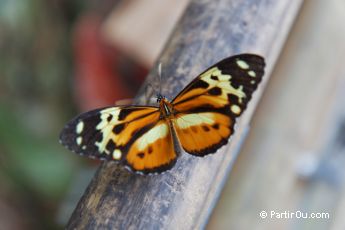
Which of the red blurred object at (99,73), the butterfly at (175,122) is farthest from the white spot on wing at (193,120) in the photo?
the red blurred object at (99,73)

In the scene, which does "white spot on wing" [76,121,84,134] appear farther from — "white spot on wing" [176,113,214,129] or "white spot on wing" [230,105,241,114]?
"white spot on wing" [230,105,241,114]

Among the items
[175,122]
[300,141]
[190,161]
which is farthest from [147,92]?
[300,141]

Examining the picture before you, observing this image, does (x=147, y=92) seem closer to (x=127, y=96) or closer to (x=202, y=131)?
(x=202, y=131)

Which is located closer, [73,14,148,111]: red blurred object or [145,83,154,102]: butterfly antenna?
[145,83,154,102]: butterfly antenna

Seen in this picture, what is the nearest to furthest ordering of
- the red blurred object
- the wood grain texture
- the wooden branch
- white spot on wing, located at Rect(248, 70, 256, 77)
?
1. the wooden branch
2. white spot on wing, located at Rect(248, 70, 256, 77)
3. the wood grain texture
4. the red blurred object

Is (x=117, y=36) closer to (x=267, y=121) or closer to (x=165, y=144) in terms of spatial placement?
→ (x=267, y=121)

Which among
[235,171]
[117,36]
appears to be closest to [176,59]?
[235,171]

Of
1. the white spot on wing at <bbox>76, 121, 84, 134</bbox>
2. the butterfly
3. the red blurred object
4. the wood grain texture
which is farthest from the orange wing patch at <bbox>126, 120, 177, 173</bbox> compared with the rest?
the red blurred object
